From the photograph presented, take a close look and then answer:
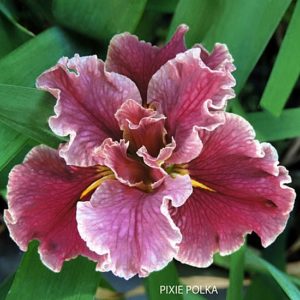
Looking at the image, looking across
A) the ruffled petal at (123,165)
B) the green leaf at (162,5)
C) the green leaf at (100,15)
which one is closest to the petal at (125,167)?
the ruffled petal at (123,165)

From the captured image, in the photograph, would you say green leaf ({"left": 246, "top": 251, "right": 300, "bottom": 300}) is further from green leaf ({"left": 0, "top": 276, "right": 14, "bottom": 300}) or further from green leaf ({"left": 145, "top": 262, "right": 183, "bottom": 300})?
green leaf ({"left": 0, "top": 276, "right": 14, "bottom": 300})

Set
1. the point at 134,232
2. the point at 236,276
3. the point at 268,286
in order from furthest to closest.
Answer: the point at 268,286, the point at 236,276, the point at 134,232

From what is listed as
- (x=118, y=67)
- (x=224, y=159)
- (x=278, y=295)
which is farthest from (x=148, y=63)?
(x=278, y=295)

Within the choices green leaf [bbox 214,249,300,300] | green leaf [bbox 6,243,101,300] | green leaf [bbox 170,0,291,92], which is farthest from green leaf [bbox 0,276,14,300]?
green leaf [bbox 170,0,291,92]

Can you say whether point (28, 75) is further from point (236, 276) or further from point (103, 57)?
point (236, 276)

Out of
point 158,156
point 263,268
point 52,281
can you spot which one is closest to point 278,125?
point 263,268

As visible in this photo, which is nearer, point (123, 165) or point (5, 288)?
point (123, 165)

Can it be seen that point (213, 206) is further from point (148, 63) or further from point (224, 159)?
point (148, 63)
